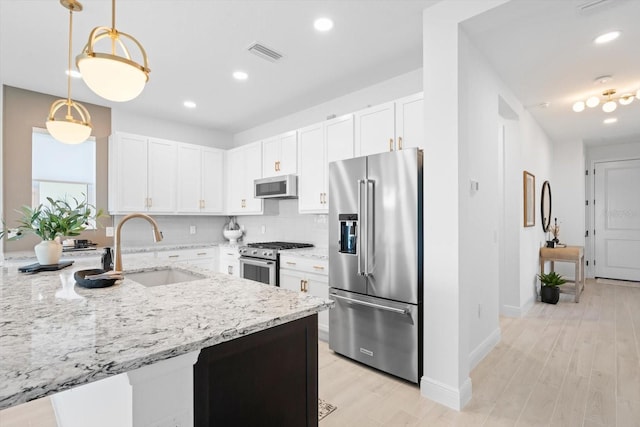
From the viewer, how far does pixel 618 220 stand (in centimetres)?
613

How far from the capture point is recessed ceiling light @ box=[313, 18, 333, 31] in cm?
243

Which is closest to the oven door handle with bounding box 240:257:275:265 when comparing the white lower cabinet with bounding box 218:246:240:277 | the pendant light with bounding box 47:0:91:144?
the white lower cabinet with bounding box 218:246:240:277

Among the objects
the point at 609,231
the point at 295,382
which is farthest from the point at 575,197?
the point at 295,382

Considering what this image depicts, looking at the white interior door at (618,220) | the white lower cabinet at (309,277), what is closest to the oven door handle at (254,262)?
the white lower cabinet at (309,277)

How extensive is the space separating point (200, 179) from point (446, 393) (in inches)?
169

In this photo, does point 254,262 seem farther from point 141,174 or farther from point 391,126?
point 391,126

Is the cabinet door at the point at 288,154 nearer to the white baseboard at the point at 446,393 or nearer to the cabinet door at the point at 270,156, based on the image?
the cabinet door at the point at 270,156

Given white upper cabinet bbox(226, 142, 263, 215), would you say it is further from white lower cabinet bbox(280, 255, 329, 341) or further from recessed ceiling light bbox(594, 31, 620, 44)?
recessed ceiling light bbox(594, 31, 620, 44)

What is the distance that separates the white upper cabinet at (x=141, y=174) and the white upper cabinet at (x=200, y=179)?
0.39ft

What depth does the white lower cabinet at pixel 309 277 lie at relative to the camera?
10.7 ft

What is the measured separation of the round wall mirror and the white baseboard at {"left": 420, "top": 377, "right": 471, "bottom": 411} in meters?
4.08

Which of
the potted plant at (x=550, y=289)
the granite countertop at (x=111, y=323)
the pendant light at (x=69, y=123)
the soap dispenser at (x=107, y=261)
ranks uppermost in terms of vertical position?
the pendant light at (x=69, y=123)

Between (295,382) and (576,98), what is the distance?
15.4ft

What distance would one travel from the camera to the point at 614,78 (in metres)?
3.33
